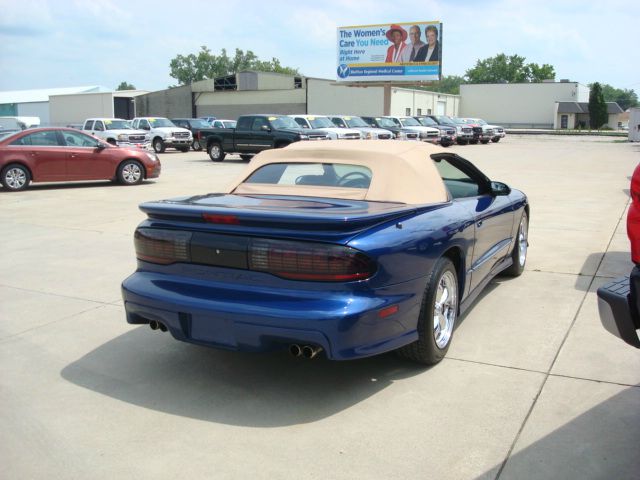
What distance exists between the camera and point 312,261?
11.9 feet

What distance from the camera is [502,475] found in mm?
3016

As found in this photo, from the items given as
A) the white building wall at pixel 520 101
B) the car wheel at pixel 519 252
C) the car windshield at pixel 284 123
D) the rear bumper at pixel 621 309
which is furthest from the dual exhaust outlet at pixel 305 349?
the white building wall at pixel 520 101

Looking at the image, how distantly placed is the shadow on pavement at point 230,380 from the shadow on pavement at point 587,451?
1.06 metres

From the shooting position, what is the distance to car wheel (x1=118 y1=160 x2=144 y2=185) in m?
15.9

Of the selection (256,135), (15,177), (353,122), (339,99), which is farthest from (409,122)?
(15,177)

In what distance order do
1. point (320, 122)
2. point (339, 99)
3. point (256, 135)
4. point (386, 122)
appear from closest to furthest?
point (256, 135), point (320, 122), point (386, 122), point (339, 99)

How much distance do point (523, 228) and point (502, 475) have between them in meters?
4.18

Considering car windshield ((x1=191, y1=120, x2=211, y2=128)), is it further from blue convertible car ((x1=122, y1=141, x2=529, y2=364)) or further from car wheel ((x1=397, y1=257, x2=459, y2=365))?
car wheel ((x1=397, y1=257, x2=459, y2=365))

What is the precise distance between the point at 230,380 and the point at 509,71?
141 metres

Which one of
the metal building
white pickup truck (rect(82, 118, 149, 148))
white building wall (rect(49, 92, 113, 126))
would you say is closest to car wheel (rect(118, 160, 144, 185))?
white pickup truck (rect(82, 118, 149, 148))

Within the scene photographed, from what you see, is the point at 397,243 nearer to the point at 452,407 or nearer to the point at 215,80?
the point at 452,407

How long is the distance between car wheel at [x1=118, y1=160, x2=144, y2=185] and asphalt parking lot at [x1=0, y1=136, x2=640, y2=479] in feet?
31.7

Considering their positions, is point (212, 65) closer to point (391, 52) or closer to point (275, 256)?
point (391, 52)

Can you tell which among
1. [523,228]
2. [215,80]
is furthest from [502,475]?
[215,80]
